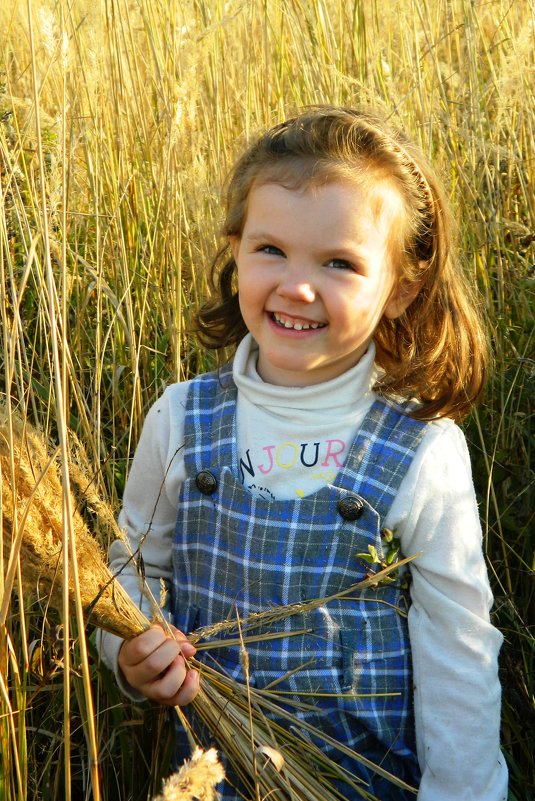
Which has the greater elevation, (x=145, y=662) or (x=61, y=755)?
(x=145, y=662)

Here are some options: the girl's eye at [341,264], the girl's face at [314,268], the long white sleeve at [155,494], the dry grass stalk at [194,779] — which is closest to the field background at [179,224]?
the long white sleeve at [155,494]

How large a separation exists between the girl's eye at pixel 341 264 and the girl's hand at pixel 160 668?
575mm

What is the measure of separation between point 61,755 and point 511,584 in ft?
2.93

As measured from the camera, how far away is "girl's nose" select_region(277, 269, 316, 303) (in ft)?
4.54

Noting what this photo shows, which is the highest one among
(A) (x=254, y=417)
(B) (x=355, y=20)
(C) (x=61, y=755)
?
(B) (x=355, y=20)

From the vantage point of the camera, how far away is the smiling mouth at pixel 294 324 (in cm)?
142

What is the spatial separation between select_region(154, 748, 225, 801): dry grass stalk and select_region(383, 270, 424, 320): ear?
905 mm

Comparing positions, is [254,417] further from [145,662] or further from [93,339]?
[93,339]

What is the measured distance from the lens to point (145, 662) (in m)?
1.31

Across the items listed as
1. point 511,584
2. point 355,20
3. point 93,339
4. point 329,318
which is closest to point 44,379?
point 93,339

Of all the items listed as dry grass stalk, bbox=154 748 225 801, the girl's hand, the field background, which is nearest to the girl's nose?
the field background

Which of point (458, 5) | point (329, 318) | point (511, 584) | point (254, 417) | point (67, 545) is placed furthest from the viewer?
point (458, 5)

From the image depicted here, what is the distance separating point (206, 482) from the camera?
4.87ft

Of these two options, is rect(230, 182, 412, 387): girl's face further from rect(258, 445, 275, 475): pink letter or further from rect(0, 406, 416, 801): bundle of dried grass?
rect(0, 406, 416, 801): bundle of dried grass
